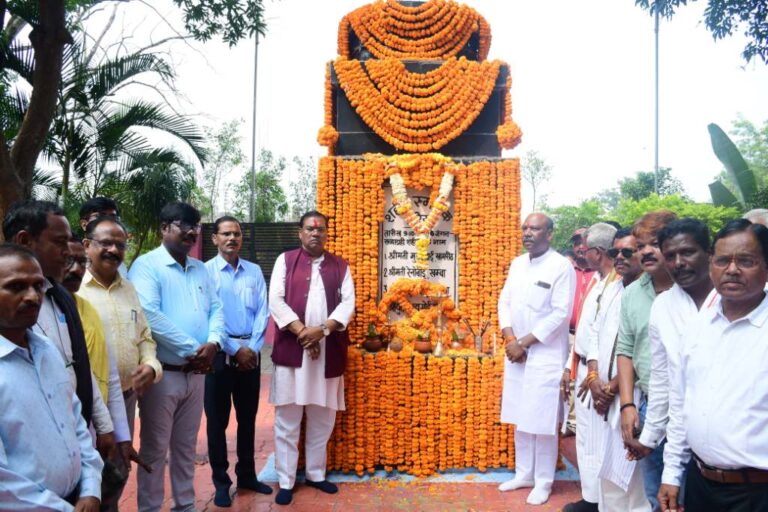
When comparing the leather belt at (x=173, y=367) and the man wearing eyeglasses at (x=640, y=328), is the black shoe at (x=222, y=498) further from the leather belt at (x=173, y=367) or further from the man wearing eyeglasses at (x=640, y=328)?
the man wearing eyeglasses at (x=640, y=328)

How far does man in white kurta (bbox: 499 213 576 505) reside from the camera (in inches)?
178

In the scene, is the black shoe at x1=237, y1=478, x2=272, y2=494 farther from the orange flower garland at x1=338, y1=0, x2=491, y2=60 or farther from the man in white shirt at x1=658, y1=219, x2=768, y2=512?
the orange flower garland at x1=338, y1=0, x2=491, y2=60

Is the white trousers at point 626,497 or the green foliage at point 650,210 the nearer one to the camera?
the white trousers at point 626,497

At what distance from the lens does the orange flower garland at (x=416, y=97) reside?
543cm

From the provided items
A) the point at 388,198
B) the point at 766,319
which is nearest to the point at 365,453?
the point at 388,198

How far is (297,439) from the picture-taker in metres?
4.67

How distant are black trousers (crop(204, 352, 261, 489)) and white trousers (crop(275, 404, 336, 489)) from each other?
0.22m

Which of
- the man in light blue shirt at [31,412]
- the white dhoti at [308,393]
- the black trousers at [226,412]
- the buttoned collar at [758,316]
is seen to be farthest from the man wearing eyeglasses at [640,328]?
the black trousers at [226,412]

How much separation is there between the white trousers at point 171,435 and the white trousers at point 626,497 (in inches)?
103

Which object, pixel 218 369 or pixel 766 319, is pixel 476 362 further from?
pixel 766 319

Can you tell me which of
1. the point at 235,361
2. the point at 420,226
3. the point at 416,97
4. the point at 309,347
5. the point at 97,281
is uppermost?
the point at 416,97

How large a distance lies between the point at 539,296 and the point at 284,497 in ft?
8.21

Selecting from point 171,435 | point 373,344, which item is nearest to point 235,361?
point 171,435

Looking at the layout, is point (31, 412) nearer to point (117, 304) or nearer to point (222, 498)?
point (117, 304)
